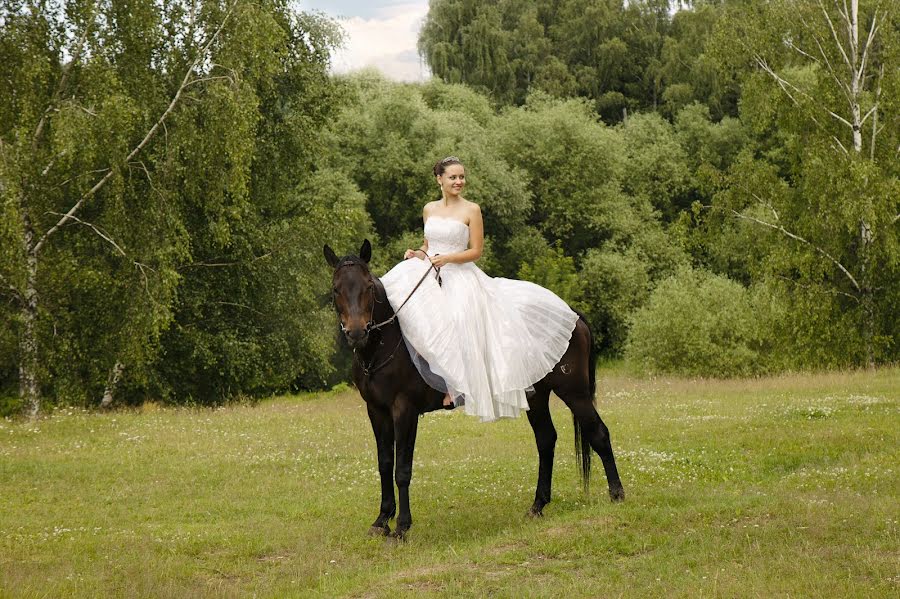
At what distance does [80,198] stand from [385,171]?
25885mm

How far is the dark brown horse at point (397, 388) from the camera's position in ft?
32.0

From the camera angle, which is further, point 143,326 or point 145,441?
point 143,326

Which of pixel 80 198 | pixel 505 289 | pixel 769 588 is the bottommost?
pixel 769 588

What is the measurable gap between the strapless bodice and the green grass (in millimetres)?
3108

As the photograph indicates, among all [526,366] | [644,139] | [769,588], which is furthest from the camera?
[644,139]

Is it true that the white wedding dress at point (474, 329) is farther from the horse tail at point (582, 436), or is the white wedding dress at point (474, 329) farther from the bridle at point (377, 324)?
the horse tail at point (582, 436)

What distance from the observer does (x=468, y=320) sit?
10594 mm

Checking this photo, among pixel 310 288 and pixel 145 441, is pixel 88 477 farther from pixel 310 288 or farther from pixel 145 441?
pixel 310 288

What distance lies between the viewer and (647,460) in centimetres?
1522

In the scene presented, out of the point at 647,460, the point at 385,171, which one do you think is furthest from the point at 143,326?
the point at 385,171

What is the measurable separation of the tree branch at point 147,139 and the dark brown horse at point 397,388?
1605cm

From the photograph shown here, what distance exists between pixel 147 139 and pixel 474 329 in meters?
17.3

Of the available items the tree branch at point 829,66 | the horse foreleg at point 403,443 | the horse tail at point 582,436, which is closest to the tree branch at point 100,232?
the horse tail at point 582,436

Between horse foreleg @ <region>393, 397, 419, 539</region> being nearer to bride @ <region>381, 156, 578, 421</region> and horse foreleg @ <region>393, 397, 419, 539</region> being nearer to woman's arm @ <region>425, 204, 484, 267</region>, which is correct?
bride @ <region>381, 156, 578, 421</region>
